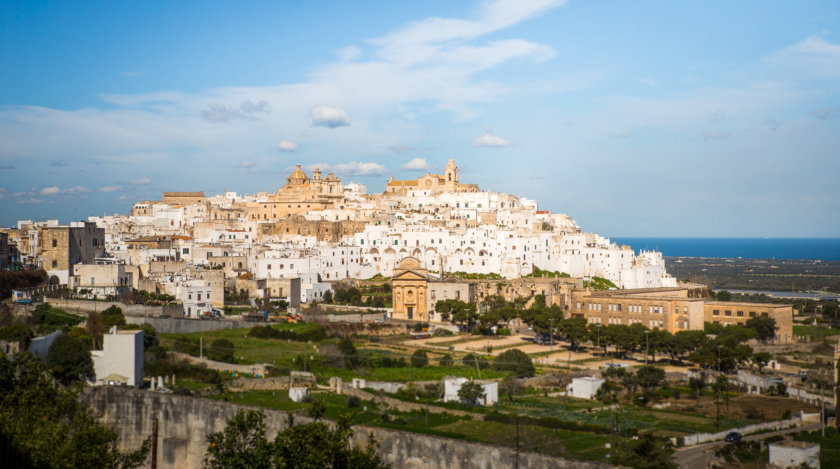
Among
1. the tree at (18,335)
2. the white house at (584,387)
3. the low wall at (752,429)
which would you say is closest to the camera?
the low wall at (752,429)

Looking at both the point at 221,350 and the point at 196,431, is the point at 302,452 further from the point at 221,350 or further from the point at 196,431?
the point at 221,350

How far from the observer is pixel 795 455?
23875 millimetres

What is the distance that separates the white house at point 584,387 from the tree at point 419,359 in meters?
7.23

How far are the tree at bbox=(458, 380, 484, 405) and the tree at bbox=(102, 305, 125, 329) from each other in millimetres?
14010

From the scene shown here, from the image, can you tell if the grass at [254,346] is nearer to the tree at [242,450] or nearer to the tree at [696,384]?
the tree at [696,384]

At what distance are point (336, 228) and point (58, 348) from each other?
45.9m

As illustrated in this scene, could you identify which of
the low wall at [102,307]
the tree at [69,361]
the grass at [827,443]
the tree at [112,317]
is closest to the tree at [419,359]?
the low wall at [102,307]

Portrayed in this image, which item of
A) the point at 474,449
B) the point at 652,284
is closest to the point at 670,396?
the point at 474,449

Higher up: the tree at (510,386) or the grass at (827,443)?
the tree at (510,386)

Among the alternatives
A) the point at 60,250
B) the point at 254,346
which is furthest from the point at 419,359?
the point at 60,250

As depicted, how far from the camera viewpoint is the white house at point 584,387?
3491cm

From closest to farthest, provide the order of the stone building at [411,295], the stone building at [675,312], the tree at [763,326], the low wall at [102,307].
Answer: the low wall at [102,307], the tree at [763,326], the stone building at [675,312], the stone building at [411,295]

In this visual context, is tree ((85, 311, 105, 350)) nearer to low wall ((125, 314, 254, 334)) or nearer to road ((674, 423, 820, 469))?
low wall ((125, 314, 254, 334))

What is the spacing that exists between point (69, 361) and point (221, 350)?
888 centimetres
